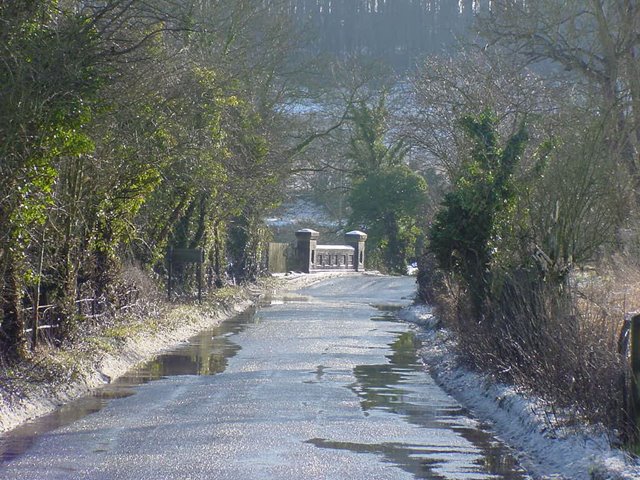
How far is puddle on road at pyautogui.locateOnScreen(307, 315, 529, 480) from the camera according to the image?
10289 mm

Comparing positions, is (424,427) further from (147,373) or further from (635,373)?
(147,373)

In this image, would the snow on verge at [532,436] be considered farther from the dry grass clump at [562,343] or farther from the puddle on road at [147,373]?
the puddle on road at [147,373]

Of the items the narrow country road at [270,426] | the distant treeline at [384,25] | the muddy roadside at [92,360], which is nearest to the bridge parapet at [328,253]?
the distant treeline at [384,25]

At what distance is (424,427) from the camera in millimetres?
12781

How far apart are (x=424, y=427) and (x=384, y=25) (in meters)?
82.2

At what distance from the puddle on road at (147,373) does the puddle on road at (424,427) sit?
9.88ft

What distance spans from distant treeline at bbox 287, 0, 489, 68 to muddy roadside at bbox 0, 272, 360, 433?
54.6 metres

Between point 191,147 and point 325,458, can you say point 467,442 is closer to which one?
point 325,458

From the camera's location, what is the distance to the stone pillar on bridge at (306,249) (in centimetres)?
6319

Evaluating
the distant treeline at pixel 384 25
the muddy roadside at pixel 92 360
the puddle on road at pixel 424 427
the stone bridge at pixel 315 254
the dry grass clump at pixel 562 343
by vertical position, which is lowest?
the puddle on road at pixel 424 427

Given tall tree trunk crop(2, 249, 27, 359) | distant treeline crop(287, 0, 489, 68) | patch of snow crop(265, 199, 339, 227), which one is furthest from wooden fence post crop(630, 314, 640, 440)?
distant treeline crop(287, 0, 489, 68)

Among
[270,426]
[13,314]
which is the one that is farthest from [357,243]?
[270,426]

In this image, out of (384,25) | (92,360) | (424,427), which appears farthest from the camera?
(384,25)

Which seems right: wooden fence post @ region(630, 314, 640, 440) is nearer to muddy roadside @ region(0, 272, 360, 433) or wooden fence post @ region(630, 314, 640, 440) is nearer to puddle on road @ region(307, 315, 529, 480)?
puddle on road @ region(307, 315, 529, 480)
